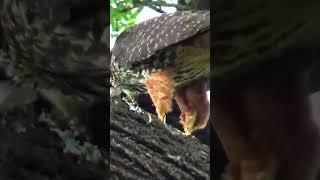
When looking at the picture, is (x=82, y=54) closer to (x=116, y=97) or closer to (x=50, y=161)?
(x=116, y=97)

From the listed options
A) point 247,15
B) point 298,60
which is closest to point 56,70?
point 247,15

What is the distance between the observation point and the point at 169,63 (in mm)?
2145

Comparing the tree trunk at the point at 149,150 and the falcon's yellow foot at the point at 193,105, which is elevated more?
the falcon's yellow foot at the point at 193,105

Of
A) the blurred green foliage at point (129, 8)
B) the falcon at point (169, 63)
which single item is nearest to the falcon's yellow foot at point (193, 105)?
the falcon at point (169, 63)

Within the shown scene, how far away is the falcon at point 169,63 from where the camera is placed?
2117 millimetres

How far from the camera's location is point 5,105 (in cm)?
215

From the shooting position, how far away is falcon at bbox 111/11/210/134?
6.95 feet

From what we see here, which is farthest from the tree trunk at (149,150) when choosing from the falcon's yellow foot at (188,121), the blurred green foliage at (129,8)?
the blurred green foliage at (129,8)

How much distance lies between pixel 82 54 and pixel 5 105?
333mm

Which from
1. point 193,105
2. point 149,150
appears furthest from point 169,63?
point 149,150

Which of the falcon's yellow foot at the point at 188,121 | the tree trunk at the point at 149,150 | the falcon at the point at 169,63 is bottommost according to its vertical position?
the tree trunk at the point at 149,150

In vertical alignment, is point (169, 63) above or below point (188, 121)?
above

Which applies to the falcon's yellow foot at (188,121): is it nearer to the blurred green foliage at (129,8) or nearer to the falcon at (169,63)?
the falcon at (169,63)

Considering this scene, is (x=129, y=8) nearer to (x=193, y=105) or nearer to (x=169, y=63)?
(x=169, y=63)
